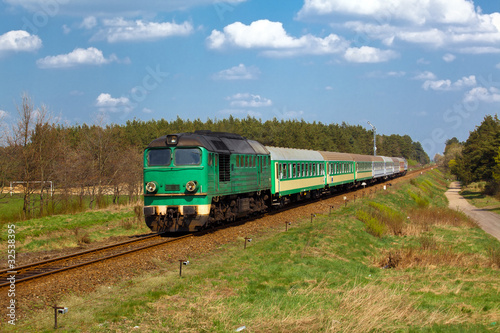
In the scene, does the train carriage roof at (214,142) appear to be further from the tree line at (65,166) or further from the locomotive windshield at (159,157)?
the tree line at (65,166)

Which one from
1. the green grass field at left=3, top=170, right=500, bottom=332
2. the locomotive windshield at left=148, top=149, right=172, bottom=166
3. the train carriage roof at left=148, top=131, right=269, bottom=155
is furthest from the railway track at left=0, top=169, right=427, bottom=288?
the train carriage roof at left=148, top=131, right=269, bottom=155

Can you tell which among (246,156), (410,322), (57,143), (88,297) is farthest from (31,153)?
(410,322)

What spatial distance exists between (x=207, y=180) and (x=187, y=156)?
1227mm

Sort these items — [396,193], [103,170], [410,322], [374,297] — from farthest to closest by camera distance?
[396,193], [103,170], [374,297], [410,322]

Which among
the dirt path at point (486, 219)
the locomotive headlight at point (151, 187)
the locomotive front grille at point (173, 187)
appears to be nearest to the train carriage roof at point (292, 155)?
the locomotive front grille at point (173, 187)

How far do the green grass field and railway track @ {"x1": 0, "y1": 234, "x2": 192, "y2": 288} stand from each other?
6.84 ft

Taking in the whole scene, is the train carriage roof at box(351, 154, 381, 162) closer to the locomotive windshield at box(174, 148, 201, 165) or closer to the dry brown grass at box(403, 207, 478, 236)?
the dry brown grass at box(403, 207, 478, 236)

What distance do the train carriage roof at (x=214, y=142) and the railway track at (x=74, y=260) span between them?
3.64m

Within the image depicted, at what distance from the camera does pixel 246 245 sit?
1784cm

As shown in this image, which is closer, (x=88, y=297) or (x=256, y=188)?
(x=88, y=297)

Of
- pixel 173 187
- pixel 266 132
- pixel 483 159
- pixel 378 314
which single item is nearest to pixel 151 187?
pixel 173 187

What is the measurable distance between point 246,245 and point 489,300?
320 inches

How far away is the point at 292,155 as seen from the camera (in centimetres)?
3234

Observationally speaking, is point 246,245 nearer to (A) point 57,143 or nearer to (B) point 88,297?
(B) point 88,297
